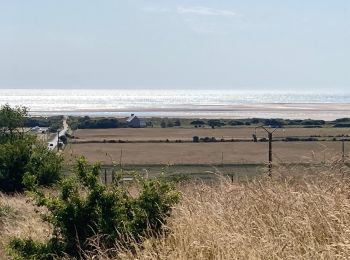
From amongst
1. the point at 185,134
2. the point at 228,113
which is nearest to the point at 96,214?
the point at 185,134

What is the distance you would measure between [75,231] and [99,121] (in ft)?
290

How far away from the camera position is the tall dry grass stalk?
671 centimetres

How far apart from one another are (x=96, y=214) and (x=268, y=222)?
2.98 meters

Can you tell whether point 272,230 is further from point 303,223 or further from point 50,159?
point 50,159

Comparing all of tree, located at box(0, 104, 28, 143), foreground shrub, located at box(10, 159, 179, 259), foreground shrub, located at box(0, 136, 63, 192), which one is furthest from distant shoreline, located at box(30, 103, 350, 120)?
foreground shrub, located at box(10, 159, 179, 259)

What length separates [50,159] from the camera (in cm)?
2314

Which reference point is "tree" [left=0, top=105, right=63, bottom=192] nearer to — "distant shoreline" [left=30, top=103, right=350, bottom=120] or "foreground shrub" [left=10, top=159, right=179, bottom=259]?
"foreground shrub" [left=10, top=159, right=179, bottom=259]

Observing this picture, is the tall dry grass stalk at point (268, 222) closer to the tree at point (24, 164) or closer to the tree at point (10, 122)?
the tree at point (24, 164)

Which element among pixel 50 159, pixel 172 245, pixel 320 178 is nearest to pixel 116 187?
pixel 172 245

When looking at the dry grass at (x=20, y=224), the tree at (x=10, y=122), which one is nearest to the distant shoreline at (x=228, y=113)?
the tree at (x=10, y=122)

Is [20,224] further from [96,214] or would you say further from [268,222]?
[268,222]

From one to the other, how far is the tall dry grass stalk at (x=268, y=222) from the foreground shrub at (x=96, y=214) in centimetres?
31

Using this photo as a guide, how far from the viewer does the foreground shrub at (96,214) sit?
9391 millimetres

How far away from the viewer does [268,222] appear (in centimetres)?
772
